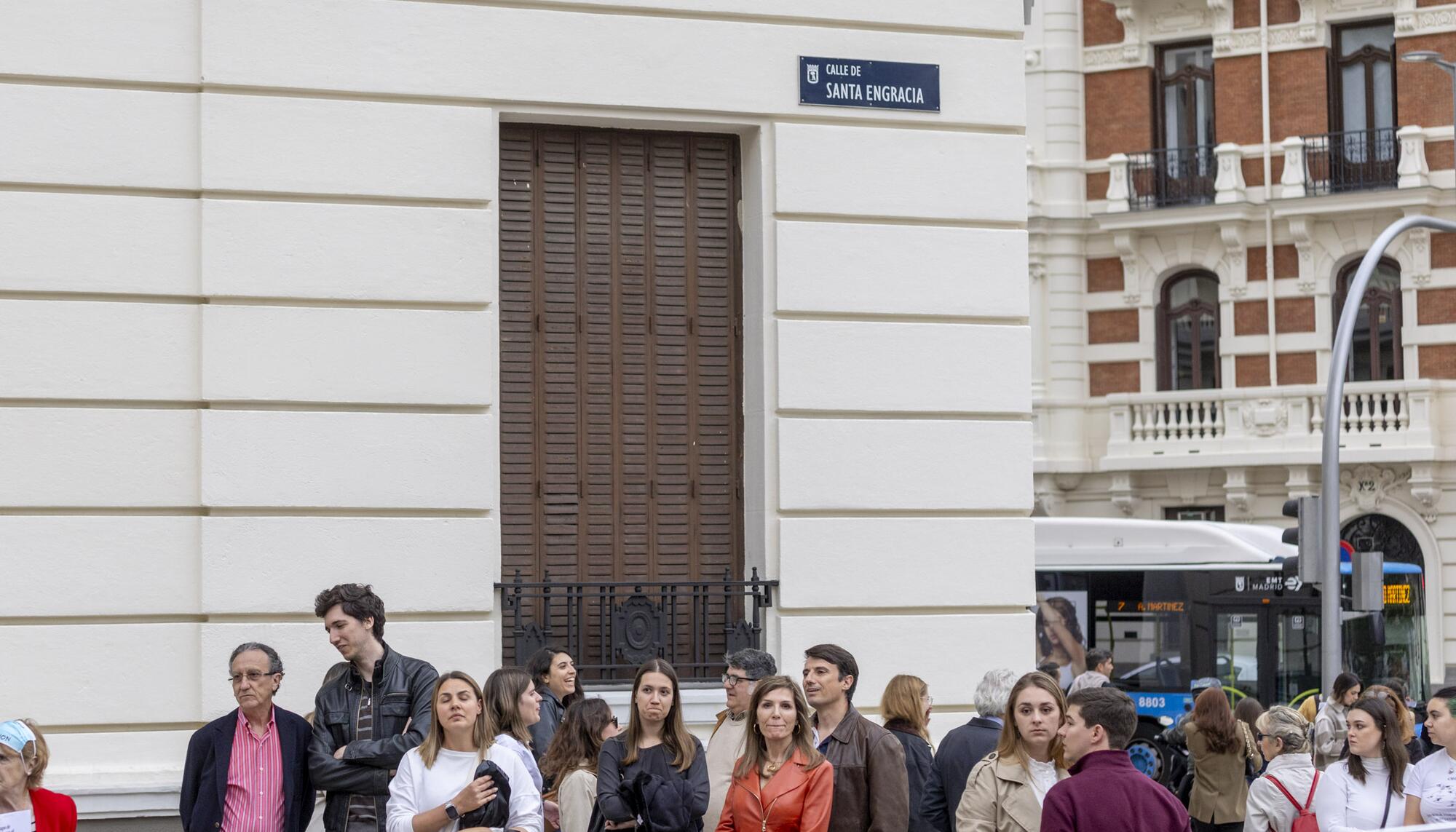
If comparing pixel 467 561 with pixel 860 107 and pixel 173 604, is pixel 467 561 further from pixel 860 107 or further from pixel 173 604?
pixel 860 107

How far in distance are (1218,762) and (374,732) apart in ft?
19.4

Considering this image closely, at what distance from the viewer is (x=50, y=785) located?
9.00m

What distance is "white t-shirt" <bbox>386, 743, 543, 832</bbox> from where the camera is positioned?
703cm

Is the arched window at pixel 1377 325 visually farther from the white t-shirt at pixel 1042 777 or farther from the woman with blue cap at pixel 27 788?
the woman with blue cap at pixel 27 788

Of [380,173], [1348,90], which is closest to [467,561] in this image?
[380,173]

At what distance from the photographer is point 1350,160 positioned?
31.4 metres

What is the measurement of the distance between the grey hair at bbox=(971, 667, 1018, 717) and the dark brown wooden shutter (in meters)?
2.15

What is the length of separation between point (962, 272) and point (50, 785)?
504 centimetres

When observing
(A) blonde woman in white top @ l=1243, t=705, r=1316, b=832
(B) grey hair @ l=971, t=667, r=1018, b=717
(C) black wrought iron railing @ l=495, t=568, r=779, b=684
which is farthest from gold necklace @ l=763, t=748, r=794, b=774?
(A) blonde woman in white top @ l=1243, t=705, r=1316, b=832

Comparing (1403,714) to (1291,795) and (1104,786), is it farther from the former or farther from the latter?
(1104,786)

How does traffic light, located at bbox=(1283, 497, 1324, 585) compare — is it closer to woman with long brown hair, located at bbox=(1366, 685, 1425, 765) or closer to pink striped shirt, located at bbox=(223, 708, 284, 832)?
woman with long brown hair, located at bbox=(1366, 685, 1425, 765)

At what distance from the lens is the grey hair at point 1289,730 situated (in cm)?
977

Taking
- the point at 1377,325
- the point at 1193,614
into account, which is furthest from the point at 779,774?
the point at 1377,325

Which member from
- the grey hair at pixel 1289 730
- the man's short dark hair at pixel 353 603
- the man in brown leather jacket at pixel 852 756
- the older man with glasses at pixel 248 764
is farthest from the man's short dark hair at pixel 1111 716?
the grey hair at pixel 1289 730
